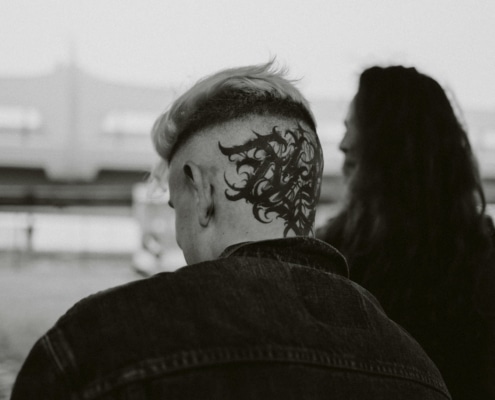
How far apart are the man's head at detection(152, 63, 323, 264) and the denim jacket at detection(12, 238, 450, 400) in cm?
9

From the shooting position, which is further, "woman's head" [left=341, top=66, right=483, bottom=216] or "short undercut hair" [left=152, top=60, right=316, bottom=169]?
"woman's head" [left=341, top=66, right=483, bottom=216]

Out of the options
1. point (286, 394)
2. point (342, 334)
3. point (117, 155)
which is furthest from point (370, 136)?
point (117, 155)

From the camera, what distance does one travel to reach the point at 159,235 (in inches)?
284

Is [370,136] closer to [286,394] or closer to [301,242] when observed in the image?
[301,242]

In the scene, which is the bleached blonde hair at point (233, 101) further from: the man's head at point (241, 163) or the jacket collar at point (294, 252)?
the jacket collar at point (294, 252)

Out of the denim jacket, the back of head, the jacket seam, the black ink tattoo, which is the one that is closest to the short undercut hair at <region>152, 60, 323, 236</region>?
the black ink tattoo

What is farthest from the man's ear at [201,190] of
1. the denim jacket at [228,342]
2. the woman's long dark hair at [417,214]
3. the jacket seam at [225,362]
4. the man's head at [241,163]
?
the woman's long dark hair at [417,214]

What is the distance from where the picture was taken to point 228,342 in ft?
2.05

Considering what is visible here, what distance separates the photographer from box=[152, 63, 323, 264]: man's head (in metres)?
0.82

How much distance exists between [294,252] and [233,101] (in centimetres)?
25

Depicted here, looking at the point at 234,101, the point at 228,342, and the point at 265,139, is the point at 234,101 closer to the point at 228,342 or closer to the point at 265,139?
the point at 265,139

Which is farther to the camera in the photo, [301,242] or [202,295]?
[301,242]

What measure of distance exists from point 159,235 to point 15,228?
194 centimetres

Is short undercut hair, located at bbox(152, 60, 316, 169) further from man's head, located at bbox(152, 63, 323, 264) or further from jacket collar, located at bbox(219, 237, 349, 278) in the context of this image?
jacket collar, located at bbox(219, 237, 349, 278)
